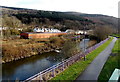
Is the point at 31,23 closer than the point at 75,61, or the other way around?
the point at 75,61

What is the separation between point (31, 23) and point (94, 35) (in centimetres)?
3035

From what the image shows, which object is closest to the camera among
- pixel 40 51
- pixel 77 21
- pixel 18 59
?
pixel 18 59

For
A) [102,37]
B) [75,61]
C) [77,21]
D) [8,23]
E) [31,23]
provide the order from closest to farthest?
[75,61], [102,37], [8,23], [31,23], [77,21]

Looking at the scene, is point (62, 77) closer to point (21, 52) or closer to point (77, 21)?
point (21, 52)

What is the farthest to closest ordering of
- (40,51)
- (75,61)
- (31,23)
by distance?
(31,23)
(40,51)
(75,61)

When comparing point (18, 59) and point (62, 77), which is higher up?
point (62, 77)

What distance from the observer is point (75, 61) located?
1149 centimetres

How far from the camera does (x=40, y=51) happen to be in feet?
75.4

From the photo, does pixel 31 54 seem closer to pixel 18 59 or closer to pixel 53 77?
pixel 18 59

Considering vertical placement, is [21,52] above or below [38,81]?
below

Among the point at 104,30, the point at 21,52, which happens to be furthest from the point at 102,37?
the point at 21,52

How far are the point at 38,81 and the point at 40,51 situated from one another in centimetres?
1594

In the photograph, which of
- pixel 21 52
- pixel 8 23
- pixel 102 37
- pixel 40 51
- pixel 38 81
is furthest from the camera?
pixel 8 23

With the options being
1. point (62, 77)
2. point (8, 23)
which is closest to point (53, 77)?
point (62, 77)
